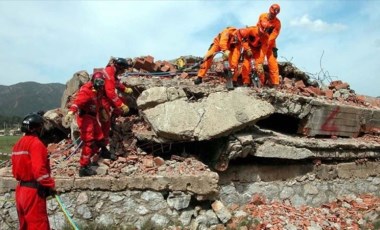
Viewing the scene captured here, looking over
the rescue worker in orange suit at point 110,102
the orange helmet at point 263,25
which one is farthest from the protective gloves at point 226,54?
the rescue worker in orange suit at point 110,102

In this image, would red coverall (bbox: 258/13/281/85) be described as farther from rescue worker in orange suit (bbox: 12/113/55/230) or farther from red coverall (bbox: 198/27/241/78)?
rescue worker in orange suit (bbox: 12/113/55/230)

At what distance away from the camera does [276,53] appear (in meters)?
8.36

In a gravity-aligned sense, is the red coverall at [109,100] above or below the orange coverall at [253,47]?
below

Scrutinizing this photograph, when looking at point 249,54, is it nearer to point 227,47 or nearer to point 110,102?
point 227,47

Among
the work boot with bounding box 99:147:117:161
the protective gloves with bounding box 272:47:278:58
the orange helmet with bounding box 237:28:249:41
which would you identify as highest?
the orange helmet with bounding box 237:28:249:41

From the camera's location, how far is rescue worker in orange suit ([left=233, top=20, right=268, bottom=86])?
8.07m

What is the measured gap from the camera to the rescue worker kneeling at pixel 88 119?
6051 millimetres

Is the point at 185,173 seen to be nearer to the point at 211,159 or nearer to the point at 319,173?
the point at 211,159

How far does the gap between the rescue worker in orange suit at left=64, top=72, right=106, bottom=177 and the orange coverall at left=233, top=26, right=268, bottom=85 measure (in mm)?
3058

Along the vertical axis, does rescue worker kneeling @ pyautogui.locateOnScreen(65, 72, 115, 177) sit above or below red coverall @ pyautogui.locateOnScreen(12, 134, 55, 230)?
above

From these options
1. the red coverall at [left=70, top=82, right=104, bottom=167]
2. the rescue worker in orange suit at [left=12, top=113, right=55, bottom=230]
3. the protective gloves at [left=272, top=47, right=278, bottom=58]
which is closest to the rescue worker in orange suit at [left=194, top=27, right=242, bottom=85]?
the protective gloves at [left=272, top=47, right=278, bottom=58]

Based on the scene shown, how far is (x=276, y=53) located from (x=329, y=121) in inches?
70.0

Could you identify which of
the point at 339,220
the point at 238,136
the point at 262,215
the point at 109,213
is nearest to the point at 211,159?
the point at 238,136

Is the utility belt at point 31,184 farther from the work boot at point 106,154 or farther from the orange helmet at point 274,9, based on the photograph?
the orange helmet at point 274,9
